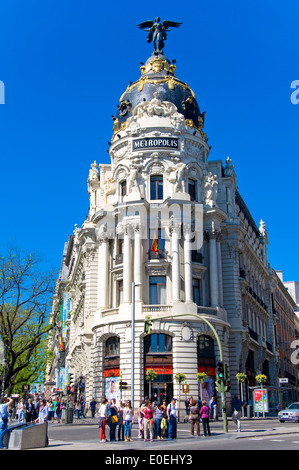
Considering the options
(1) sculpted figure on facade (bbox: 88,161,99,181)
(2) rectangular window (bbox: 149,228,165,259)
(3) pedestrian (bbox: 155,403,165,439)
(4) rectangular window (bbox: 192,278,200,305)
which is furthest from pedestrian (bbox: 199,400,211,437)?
(1) sculpted figure on facade (bbox: 88,161,99,181)

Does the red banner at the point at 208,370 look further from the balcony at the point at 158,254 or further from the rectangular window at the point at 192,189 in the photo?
the rectangular window at the point at 192,189

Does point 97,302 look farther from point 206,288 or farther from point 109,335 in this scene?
point 206,288

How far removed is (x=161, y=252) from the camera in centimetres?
4681

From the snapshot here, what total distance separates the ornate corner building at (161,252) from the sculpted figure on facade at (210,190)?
12 cm

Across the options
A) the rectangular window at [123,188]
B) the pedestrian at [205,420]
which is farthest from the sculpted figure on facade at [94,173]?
the pedestrian at [205,420]

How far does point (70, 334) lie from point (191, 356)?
29.8m

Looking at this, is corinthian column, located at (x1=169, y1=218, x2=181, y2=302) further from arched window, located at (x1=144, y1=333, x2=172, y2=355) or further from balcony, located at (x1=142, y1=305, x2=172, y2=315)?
arched window, located at (x1=144, y1=333, x2=172, y2=355)

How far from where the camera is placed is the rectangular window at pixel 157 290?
1817 inches

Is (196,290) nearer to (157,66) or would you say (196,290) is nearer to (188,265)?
(188,265)

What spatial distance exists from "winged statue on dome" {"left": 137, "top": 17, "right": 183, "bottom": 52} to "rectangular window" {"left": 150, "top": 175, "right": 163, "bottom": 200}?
1698cm

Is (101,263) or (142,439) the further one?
(101,263)

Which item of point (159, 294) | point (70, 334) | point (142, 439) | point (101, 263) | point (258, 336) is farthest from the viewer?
point (70, 334)

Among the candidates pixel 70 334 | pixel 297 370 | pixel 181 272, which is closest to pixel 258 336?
pixel 181 272

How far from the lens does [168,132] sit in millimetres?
49125
